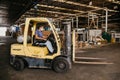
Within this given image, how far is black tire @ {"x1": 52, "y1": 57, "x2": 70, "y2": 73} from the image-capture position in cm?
612

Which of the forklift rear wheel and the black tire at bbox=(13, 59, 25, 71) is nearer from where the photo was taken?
the forklift rear wheel

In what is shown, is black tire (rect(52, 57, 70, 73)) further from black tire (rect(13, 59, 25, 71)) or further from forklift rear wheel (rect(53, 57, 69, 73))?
black tire (rect(13, 59, 25, 71))

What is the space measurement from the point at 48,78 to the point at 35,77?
44cm

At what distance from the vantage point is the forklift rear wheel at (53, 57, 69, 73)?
6.12 m

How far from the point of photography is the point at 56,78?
557cm

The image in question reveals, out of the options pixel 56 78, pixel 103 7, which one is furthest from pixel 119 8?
pixel 56 78

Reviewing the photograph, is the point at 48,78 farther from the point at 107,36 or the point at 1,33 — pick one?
the point at 1,33

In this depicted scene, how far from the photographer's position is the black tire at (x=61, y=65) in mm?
6121

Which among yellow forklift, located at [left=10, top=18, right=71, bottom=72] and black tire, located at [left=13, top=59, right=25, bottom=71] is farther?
black tire, located at [left=13, top=59, right=25, bottom=71]

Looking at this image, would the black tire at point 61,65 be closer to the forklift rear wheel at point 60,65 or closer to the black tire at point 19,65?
the forklift rear wheel at point 60,65

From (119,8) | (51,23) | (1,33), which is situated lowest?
(1,33)

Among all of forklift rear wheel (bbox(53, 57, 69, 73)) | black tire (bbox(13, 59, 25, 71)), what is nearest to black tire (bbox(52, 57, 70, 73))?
forklift rear wheel (bbox(53, 57, 69, 73))

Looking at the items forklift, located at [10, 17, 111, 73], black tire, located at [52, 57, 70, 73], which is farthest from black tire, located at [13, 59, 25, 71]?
black tire, located at [52, 57, 70, 73]

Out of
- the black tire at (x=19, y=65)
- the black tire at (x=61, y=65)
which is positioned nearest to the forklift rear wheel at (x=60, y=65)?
the black tire at (x=61, y=65)
